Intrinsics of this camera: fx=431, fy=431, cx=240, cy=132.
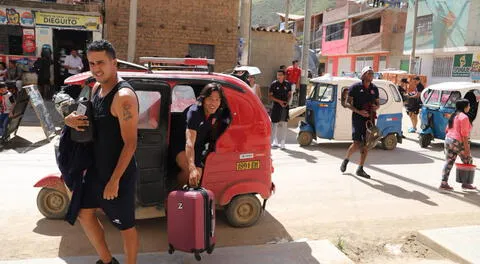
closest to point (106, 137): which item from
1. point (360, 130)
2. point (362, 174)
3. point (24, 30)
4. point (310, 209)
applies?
point (310, 209)

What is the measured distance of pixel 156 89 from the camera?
427 cm

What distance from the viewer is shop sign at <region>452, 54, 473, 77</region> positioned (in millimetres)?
27906

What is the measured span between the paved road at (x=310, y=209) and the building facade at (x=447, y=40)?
73.9 feet

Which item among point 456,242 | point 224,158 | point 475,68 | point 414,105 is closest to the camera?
point 456,242

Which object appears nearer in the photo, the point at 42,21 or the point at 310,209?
the point at 310,209

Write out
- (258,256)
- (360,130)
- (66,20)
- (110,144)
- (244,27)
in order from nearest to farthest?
(110,144) < (258,256) < (360,130) < (66,20) < (244,27)

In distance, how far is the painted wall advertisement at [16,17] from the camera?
13.9 m

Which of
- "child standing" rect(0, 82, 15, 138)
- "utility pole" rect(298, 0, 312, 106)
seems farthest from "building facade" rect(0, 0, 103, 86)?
"utility pole" rect(298, 0, 312, 106)

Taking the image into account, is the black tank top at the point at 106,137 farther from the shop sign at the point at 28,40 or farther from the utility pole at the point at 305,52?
the shop sign at the point at 28,40

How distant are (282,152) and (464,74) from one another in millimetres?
23820

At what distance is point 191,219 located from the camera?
3.46 meters

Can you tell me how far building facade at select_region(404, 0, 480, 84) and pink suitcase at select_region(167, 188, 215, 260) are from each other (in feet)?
92.0

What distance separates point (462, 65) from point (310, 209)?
27.4 meters

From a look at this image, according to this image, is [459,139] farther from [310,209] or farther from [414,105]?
[414,105]
